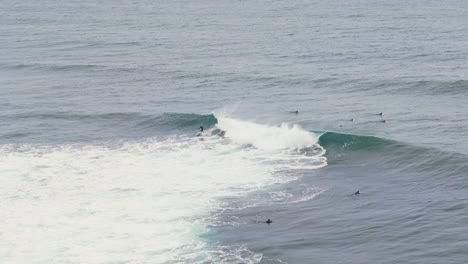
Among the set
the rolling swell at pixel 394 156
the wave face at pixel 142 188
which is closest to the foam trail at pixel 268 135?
the wave face at pixel 142 188

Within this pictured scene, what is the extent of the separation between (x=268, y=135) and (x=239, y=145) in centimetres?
344

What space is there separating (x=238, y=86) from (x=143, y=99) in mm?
12973

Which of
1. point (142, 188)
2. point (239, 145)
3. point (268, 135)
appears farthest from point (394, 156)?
point (142, 188)

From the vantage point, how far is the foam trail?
286ft

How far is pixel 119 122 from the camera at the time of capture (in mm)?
99062

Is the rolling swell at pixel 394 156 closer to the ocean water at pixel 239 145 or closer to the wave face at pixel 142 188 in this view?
the ocean water at pixel 239 145

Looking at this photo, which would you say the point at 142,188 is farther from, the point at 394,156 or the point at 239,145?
the point at 394,156

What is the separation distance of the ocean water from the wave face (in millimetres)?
219

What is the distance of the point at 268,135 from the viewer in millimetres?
89875

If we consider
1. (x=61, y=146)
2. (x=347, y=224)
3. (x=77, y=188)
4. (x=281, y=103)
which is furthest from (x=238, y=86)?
(x=347, y=224)

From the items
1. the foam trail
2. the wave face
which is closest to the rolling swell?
the wave face

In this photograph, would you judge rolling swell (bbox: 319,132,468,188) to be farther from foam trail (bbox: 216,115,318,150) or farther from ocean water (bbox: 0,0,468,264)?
foam trail (bbox: 216,115,318,150)

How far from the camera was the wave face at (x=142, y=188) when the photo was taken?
61.2 metres

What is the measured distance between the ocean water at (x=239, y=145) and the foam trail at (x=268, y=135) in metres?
0.22
